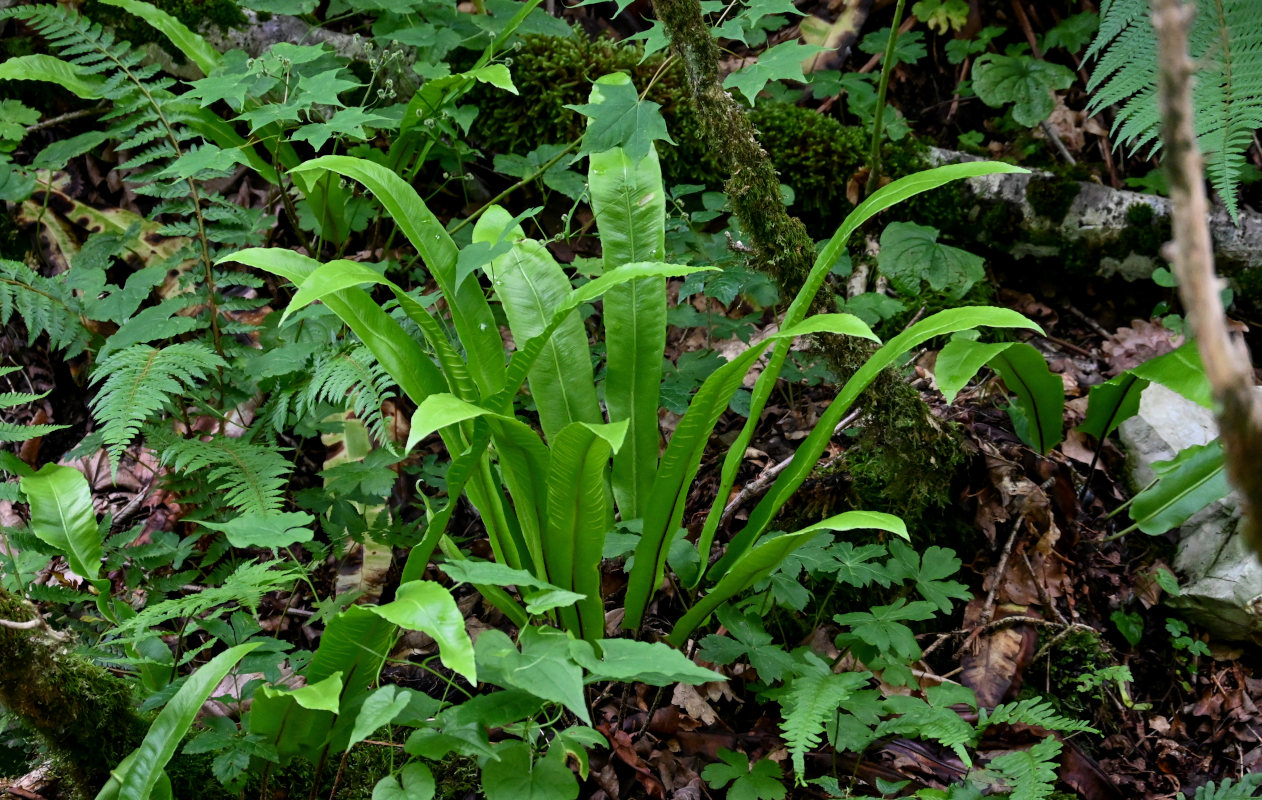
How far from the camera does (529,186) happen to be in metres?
3.24

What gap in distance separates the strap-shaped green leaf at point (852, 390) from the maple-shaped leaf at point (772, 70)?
60 cm

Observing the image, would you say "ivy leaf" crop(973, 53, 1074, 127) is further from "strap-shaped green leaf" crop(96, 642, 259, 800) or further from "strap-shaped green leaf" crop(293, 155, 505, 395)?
"strap-shaped green leaf" crop(96, 642, 259, 800)

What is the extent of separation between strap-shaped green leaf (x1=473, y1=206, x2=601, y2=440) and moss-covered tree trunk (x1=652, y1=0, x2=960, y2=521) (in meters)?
0.52

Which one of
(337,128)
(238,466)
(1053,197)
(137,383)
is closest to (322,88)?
(337,128)

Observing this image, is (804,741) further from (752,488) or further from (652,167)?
(652,167)

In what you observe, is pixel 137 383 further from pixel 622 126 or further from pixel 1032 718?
pixel 1032 718

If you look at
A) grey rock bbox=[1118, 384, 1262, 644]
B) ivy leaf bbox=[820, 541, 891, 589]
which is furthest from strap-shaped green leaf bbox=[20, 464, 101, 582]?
grey rock bbox=[1118, 384, 1262, 644]

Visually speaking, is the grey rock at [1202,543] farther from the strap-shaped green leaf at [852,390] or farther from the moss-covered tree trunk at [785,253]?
the strap-shaped green leaf at [852,390]

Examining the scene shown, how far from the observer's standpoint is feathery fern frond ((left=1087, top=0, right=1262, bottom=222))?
2004 mm

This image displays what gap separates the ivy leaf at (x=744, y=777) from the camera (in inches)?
61.5

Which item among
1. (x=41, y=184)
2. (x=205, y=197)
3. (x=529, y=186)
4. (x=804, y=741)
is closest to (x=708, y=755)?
(x=804, y=741)

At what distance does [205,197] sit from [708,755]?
2.01 m

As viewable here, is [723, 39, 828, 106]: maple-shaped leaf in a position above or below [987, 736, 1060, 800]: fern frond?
above

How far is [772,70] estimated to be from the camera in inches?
72.6
